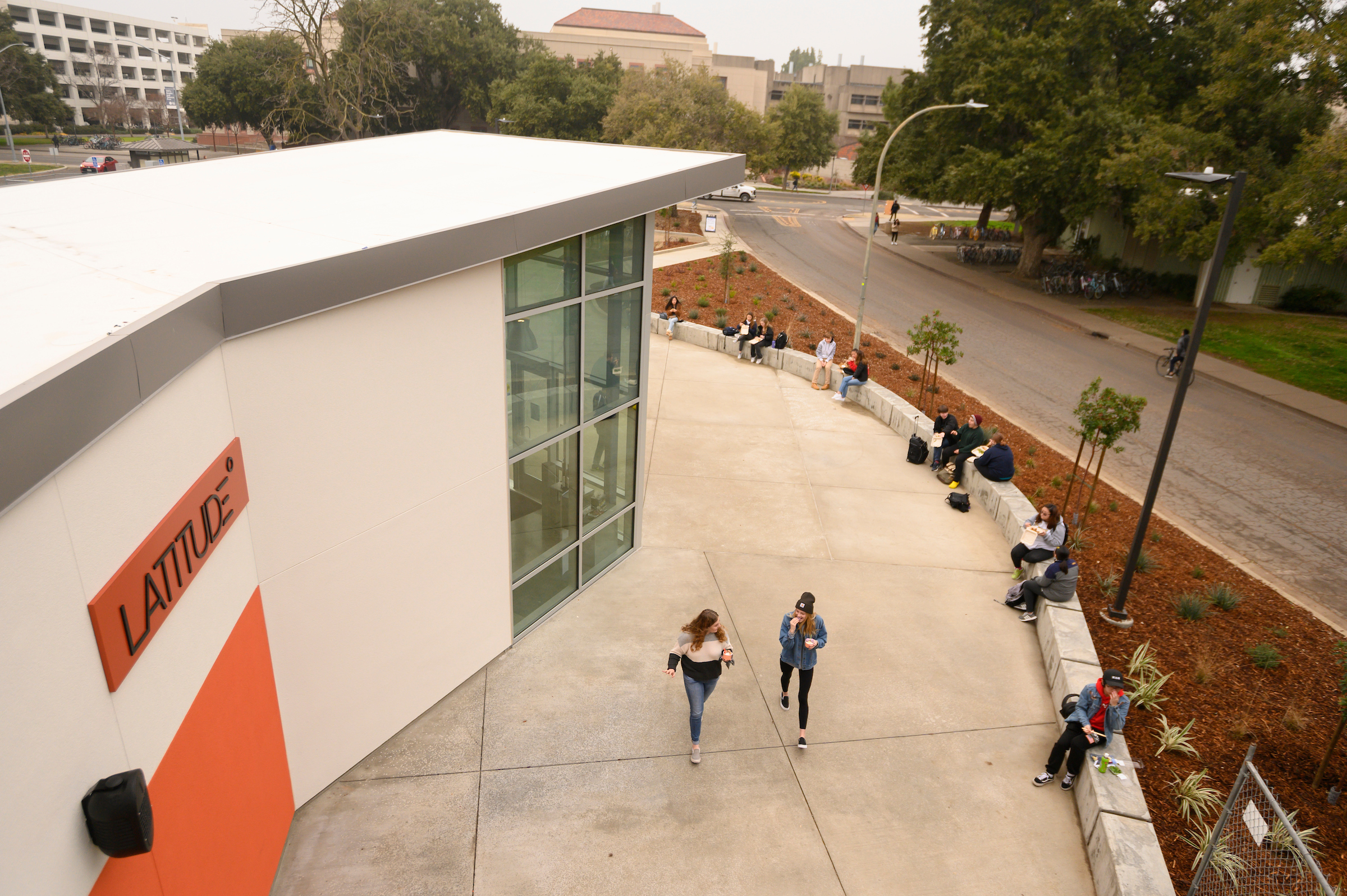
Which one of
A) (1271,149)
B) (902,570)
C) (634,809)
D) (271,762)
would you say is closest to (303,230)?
(271,762)

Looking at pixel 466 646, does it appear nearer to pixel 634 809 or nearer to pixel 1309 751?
pixel 634 809

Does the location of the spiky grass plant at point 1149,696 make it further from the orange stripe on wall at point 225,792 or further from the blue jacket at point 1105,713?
the orange stripe on wall at point 225,792

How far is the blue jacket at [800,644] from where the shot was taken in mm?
7188

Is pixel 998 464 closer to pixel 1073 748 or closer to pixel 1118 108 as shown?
pixel 1073 748

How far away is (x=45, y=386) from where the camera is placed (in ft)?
10.3

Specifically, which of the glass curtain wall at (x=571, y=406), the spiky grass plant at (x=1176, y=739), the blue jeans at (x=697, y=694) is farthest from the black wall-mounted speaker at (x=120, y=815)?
the spiky grass plant at (x=1176, y=739)

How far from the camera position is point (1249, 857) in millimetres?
6328

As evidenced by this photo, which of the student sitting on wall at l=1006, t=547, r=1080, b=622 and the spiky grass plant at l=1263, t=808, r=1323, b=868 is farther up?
the student sitting on wall at l=1006, t=547, r=1080, b=622

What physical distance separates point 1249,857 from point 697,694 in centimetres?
442

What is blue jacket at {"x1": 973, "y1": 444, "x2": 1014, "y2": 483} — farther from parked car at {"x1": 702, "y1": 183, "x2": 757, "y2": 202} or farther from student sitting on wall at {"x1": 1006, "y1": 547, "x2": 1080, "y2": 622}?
parked car at {"x1": 702, "y1": 183, "x2": 757, "y2": 202}

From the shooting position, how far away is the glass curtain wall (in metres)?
8.00

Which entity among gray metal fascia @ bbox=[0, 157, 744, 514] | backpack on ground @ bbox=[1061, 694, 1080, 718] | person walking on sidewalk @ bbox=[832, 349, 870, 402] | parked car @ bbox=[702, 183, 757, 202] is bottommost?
backpack on ground @ bbox=[1061, 694, 1080, 718]

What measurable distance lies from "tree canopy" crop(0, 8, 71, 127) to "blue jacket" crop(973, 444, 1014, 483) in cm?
8344

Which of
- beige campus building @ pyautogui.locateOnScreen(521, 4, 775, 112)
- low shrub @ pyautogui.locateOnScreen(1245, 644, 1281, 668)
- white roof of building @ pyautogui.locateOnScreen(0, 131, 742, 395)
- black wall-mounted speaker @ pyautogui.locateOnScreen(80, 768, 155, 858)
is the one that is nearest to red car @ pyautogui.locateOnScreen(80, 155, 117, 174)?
white roof of building @ pyautogui.locateOnScreen(0, 131, 742, 395)
